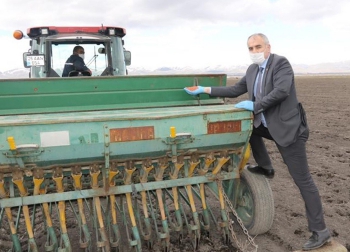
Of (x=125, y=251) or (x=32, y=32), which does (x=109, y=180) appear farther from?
(x=32, y=32)

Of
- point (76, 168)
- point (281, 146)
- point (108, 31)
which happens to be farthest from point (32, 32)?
point (281, 146)

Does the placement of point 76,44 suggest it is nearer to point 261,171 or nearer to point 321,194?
point 261,171

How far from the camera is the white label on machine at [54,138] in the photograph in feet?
8.54

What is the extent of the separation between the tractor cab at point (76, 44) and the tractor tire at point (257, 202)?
2.93 meters

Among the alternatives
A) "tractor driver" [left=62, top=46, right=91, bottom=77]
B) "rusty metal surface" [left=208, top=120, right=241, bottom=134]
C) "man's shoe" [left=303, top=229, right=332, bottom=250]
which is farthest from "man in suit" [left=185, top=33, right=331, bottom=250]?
"tractor driver" [left=62, top=46, right=91, bottom=77]

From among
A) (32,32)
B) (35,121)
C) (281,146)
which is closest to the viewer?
(35,121)

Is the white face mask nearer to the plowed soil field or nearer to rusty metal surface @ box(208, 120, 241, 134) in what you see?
rusty metal surface @ box(208, 120, 241, 134)

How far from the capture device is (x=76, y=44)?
5461 millimetres

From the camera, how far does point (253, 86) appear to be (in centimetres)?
327

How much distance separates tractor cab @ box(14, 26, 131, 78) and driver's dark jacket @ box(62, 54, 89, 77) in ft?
0.19

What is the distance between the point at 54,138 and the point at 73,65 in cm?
285

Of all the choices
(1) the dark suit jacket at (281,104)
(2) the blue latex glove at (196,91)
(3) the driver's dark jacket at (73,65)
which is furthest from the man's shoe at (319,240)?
(3) the driver's dark jacket at (73,65)

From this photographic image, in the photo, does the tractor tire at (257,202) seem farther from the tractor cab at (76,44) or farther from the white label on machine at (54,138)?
the tractor cab at (76,44)

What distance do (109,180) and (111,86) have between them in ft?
3.82
